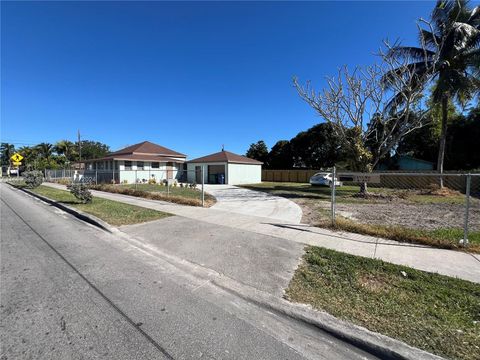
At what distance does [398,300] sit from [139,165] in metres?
30.6

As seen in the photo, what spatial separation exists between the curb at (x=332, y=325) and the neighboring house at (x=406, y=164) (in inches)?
1267

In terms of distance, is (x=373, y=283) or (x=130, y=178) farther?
(x=130, y=178)

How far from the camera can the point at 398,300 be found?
3609 millimetres

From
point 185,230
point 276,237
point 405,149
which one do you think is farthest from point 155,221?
point 405,149

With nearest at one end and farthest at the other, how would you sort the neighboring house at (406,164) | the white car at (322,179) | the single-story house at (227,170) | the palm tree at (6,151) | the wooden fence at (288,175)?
the white car at (322,179)
the neighboring house at (406,164)
the single-story house at (227,170)
the wooden fence at (288,175)
the palm tree at (6,151)

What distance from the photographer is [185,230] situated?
750 cm

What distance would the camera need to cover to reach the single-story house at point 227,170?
31.2 m

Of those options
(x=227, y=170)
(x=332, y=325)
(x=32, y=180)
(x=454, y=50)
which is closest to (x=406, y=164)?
(x=454, y=50)

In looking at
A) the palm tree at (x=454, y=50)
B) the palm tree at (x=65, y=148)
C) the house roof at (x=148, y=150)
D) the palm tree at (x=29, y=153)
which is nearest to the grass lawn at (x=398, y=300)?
the palm tree at (x=454, y=50)

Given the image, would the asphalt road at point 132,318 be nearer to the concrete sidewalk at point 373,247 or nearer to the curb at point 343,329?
the curb at point 343,329

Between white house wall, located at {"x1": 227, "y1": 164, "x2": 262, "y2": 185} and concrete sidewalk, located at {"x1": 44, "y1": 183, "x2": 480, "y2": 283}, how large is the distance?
2232 cm

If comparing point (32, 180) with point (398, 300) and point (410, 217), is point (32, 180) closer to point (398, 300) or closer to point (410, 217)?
point (410, 217)

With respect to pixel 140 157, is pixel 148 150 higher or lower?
higher

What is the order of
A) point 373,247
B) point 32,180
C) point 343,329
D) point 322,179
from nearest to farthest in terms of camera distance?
point 343,329 < point 373,247 < point 32,180 < point 322,179
